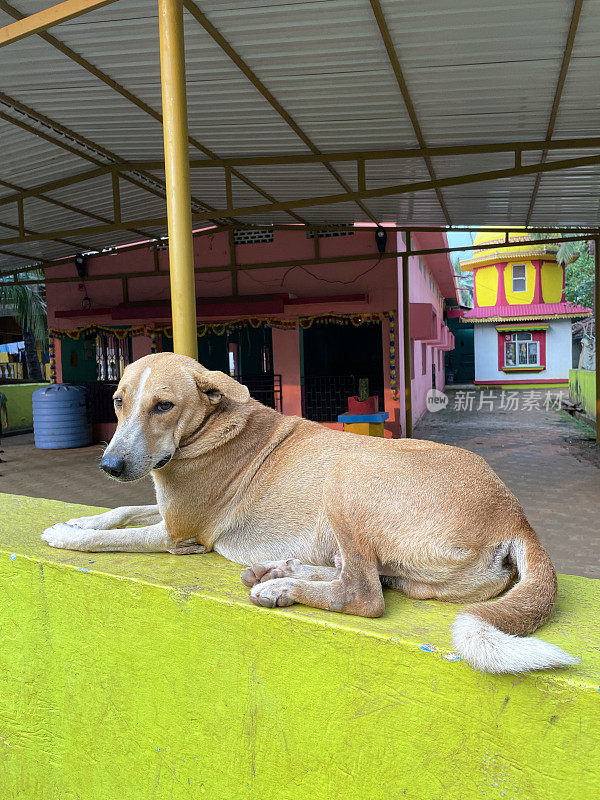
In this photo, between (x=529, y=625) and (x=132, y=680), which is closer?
(x=529, y=625)

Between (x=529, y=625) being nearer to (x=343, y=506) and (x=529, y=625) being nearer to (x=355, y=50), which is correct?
(x=343, y=506)

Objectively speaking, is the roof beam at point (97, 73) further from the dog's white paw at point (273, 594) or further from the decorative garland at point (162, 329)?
the decorative garland at point (162, 329)

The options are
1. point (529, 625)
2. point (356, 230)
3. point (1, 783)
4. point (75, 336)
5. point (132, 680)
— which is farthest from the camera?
point (75, 336)

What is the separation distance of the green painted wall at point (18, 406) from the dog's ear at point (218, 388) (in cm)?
1515

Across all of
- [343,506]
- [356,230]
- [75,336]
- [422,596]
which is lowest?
[422,596]

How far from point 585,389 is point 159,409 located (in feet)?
48.7

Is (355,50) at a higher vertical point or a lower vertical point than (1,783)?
higher

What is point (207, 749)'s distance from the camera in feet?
5.18

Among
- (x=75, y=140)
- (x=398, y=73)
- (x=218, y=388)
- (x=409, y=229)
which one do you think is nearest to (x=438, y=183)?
(x=398, y=73)

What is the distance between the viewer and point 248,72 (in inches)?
189

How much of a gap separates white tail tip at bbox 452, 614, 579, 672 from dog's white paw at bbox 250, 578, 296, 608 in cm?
46

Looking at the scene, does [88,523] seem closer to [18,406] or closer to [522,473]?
[522,473]

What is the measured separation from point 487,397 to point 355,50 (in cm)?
1986

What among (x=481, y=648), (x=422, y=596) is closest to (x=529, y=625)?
(x=481, y=648)
